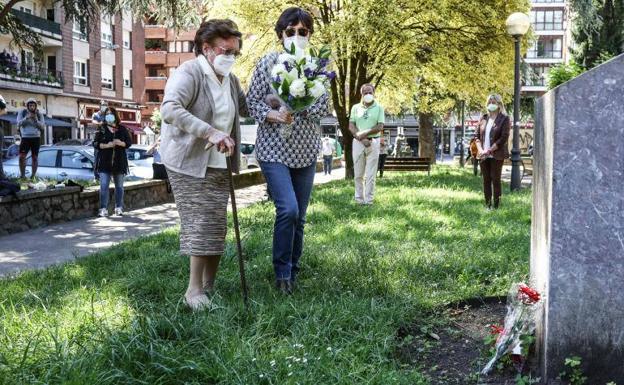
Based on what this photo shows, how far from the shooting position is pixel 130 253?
7.13 meters

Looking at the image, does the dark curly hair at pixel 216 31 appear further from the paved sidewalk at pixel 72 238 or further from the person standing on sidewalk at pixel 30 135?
the person standing on sidewalk at pixel 30 135

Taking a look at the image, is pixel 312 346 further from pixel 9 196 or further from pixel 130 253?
pixel 9 196

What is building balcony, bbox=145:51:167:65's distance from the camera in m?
73.4

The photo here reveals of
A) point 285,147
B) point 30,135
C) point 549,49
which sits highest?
point 549,49

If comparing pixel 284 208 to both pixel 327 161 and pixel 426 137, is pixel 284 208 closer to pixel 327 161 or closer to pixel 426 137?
pixel 327 161

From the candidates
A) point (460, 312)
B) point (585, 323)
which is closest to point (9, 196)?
point (460, 312)

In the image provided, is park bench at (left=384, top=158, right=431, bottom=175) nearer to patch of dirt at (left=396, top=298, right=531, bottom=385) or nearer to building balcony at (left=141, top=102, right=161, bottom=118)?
patch of dirt at (left=396, top=298, right=531, bottom=385)

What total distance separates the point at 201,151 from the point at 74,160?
12.6 metres

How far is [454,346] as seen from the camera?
384cm

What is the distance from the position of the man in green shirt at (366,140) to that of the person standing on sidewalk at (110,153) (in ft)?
12.5

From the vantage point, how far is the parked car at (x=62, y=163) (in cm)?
1589

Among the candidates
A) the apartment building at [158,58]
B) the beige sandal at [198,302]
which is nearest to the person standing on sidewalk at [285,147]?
the beige sandal at [198,302]

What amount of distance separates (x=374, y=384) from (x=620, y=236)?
1.20 meters

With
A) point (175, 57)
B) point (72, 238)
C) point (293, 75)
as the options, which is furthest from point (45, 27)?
point (293, 75)
